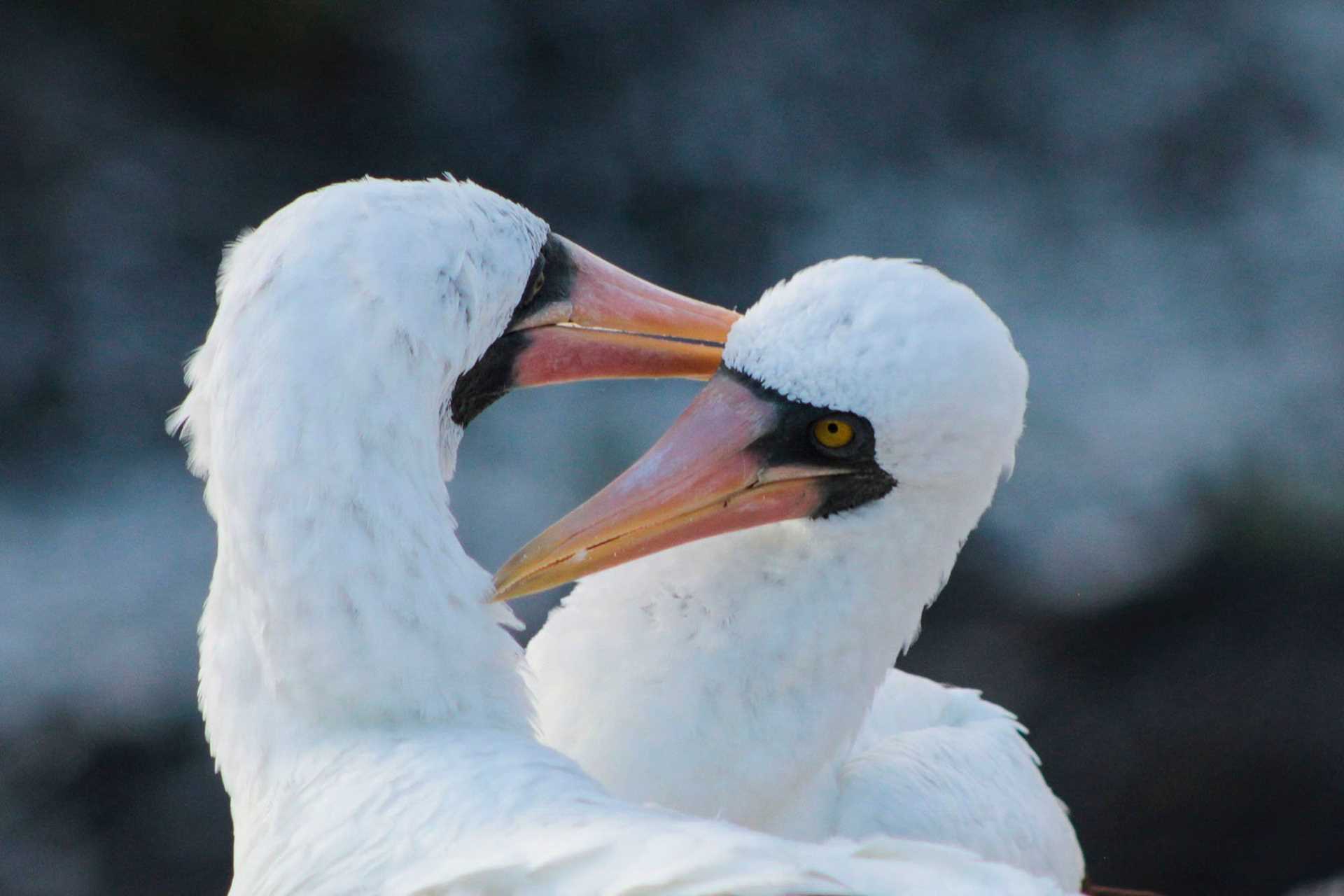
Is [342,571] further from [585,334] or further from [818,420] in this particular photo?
[818,420]

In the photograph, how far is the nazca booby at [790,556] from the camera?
2451 mm

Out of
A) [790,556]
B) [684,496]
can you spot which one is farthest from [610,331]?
[790,556]

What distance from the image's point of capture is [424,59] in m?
6.30

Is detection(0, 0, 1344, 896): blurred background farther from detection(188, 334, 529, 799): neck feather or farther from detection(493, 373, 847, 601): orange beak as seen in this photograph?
detection(188, 334, 529, 799): neck feather

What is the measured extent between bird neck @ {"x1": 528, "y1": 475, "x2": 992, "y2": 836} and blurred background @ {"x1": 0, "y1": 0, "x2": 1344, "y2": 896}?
8.36 feet

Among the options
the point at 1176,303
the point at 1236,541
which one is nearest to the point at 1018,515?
the point at 1236,541

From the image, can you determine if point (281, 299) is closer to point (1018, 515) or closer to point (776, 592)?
point (776, 592)

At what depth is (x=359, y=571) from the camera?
7.24 feet

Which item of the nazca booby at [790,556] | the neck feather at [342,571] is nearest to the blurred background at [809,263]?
the nazca booby at [790,556]

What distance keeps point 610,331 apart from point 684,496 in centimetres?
34

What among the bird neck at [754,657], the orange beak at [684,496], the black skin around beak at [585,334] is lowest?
the bird neck at [754,657]

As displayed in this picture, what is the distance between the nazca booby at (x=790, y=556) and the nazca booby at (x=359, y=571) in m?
0.23

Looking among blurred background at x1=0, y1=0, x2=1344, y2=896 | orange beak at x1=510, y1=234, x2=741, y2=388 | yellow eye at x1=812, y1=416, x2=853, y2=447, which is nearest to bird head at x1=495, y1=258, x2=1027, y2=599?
yellow eye at x1=812, y1=416, x2=853, y2=447

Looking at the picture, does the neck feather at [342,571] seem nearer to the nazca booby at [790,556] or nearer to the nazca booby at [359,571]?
the nazca booby at [359,571]
